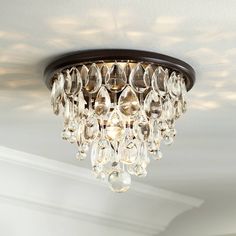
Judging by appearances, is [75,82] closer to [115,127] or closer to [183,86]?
[115,127]

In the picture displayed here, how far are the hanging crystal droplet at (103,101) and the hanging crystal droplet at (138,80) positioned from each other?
7cm

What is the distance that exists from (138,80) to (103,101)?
10cm

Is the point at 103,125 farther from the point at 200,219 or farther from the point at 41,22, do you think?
the point at 200,219

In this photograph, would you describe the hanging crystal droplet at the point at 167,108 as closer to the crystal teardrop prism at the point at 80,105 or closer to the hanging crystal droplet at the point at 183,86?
the hanging crystal droplet at the point at 183,86

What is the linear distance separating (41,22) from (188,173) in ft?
5.24

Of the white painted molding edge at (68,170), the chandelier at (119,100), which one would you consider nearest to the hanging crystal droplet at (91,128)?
the chandelier at (119,100)

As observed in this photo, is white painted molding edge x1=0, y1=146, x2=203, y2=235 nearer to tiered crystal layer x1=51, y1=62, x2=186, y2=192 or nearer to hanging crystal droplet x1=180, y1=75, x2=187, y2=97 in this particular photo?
tiered crystal layer x1=51, y1=62, x2=186, y2=192

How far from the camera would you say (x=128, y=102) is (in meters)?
1.69

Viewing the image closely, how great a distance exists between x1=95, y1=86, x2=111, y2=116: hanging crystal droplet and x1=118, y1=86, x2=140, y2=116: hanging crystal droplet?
3 centimetres

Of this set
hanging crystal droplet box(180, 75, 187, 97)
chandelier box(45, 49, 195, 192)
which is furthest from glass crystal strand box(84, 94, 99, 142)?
hanging crystal droplet box(180, 75, 187, 97)

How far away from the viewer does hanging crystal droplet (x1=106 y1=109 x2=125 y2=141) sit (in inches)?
68.2

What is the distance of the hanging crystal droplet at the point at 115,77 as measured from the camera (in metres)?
1.68

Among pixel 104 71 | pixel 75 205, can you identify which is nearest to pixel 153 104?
pixel 104 71

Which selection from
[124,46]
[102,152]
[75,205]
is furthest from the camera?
[75,205]
